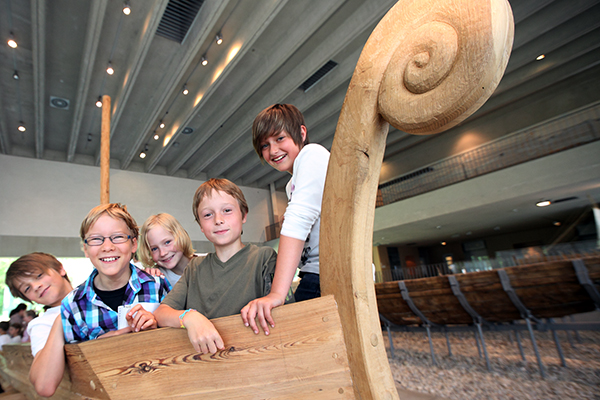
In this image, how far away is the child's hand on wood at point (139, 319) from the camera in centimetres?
86

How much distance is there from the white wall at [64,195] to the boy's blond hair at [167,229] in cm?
891

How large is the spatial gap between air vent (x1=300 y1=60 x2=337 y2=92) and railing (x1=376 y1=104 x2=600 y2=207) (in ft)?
16.4

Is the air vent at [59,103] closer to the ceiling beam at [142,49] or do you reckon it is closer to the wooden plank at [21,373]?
the ceiling beam at [142,49]

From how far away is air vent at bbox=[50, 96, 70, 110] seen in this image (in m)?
7.57

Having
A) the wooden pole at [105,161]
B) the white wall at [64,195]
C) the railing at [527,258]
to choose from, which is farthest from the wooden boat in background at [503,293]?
the white wall at [64,195]

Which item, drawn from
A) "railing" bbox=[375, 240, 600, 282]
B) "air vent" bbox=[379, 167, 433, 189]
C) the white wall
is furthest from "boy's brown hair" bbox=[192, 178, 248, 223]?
"air vent" bbox=[379, 167, 433, 189]

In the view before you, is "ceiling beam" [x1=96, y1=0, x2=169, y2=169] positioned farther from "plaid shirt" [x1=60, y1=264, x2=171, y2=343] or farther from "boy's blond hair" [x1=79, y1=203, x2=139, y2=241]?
"plaid shirt" [x1=60, y1=264, x2=171, y2=343]

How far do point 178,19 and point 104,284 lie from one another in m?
6.41

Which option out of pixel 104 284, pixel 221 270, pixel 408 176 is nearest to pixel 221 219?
pixel 221 270

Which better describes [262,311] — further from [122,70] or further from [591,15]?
[591,15]

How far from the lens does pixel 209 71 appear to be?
7250mm

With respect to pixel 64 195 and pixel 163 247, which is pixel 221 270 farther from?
pixel 64 195

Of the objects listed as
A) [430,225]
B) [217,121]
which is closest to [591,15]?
[430,225]

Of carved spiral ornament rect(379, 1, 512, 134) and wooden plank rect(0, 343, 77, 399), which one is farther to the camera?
wooden plank rect(0, 343, 77, 399)
